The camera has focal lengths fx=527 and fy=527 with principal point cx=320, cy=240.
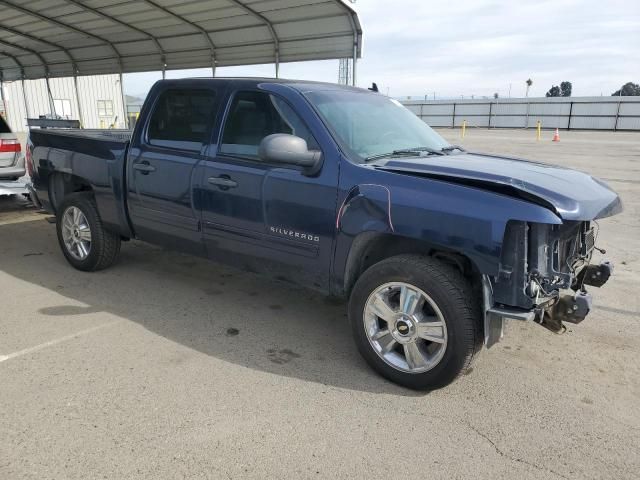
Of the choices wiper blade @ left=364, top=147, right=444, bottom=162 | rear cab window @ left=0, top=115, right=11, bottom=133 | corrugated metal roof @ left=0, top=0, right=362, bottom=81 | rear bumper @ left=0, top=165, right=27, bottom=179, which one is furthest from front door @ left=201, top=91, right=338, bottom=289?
rear cab window @ left=0, top=115, right=11, bottom=133

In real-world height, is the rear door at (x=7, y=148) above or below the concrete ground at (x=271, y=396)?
above

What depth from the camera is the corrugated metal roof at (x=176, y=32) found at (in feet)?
29.6

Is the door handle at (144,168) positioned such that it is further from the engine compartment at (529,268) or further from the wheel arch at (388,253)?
the engine compartment at (529,268)

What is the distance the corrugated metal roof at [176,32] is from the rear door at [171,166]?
458 centimetres

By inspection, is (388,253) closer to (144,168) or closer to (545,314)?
(545,314)

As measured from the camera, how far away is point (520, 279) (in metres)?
2.96

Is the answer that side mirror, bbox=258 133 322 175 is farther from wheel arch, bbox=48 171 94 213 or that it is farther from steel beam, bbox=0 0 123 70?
steel beam, bbox=0 0 123 70

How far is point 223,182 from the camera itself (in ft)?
13.5

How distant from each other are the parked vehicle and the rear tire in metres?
3.28

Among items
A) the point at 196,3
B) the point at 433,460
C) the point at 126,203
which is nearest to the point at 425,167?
the point at 433,460

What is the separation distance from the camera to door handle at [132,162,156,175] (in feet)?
15.3

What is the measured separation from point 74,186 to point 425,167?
4.14 meters

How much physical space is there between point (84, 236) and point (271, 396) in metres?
3.26

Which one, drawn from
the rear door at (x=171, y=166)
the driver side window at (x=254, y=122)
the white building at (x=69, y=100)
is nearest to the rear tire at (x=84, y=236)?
the rear door at (x=171, y=166)
